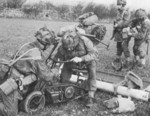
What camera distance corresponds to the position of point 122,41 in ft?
33.4

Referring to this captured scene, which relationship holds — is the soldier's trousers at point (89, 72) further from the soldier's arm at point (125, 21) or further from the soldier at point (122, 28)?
the soldier's arm at point (125, 21)

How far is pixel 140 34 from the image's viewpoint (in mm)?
9273

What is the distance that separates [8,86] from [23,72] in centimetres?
47

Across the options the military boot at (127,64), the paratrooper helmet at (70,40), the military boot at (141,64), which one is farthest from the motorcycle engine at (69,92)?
the military boot at (141,64)

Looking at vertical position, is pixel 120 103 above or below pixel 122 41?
below

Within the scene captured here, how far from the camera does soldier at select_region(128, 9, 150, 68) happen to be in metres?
9.09

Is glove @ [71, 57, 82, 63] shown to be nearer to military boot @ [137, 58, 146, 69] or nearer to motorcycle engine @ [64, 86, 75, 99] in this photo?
motorcycle engine @ [64, 86, 75, 99]

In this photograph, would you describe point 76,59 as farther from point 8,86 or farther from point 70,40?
point 8,86

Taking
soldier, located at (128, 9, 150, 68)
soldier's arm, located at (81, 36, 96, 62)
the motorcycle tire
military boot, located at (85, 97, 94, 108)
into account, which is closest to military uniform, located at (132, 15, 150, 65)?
soldier, located at (128, 9, 150, 68)

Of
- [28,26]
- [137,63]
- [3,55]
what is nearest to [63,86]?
[137,63]

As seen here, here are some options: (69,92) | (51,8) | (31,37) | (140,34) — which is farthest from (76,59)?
(51,8)

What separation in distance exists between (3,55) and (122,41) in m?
5.09

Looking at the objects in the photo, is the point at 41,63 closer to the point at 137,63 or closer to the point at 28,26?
the point at 137,63

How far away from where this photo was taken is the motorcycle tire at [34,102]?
5786 millimetres
